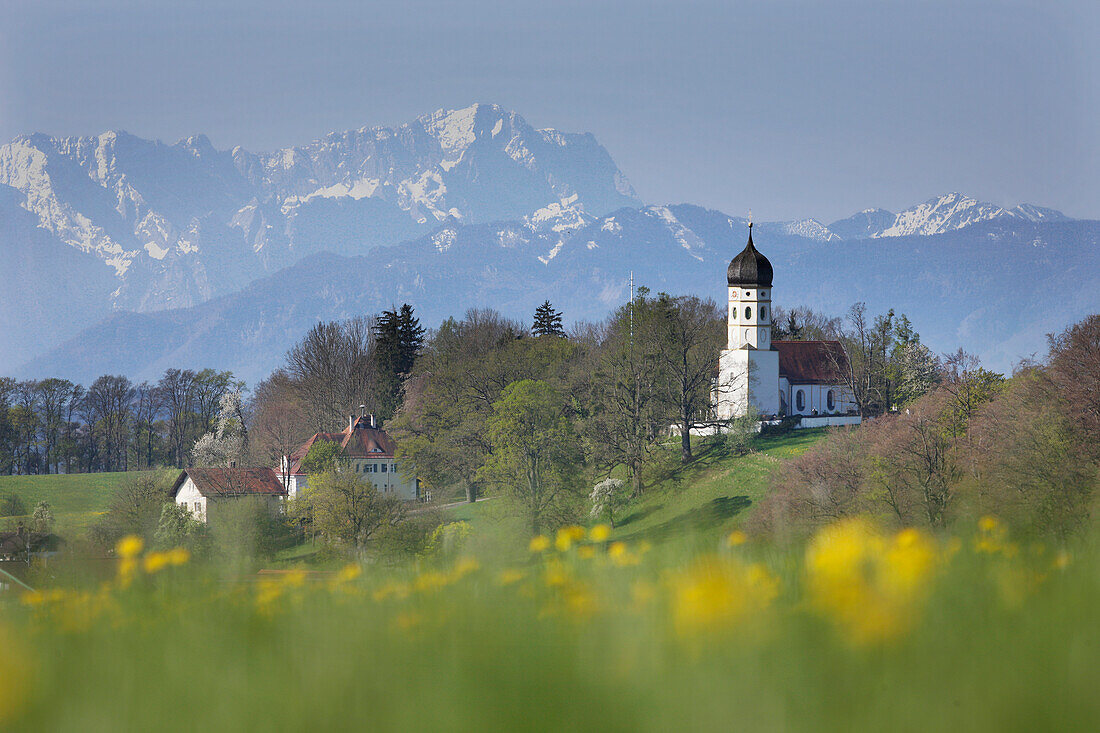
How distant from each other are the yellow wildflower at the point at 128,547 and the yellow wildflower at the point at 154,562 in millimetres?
47

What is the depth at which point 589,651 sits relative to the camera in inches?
107

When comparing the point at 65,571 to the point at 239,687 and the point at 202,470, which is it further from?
the point at 202,470

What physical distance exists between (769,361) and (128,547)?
92.7 metres

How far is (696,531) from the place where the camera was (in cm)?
414

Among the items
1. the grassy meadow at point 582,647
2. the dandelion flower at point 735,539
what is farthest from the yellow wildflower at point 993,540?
the dandelion flower at point 735,539

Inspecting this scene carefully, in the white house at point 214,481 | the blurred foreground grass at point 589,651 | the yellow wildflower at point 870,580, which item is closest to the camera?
the blurred foreground grass at point 589,651

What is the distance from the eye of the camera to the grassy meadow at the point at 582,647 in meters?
2.43

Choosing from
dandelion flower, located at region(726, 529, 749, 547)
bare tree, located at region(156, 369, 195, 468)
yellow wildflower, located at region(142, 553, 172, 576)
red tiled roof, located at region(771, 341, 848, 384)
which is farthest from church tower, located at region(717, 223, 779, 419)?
yellow wildflower, located at region(142, 553, 172, 576)

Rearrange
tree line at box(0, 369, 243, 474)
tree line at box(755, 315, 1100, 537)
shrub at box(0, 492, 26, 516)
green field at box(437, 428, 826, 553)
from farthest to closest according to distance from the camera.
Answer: tree line at box(0, 369, 243, 474) → green field at box(437, 428, 826, 553) → tree line at box(755, 315, 1100, 537) → shrub at box(0, 492, 26, 516)

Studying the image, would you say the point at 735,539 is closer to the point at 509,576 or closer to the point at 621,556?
the point at 621,556

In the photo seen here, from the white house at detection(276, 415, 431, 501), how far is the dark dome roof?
35.3 meters

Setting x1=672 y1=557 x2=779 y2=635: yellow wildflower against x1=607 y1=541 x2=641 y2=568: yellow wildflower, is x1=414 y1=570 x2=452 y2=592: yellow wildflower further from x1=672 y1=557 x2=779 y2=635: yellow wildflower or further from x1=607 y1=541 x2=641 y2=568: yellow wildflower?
x1=672 y1=557 x2=779 y2=635: yellow wildflower

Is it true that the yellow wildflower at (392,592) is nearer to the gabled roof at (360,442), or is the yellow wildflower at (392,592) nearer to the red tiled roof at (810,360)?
the gabled roof at (360,442)

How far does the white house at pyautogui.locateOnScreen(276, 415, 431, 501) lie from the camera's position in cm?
8169
